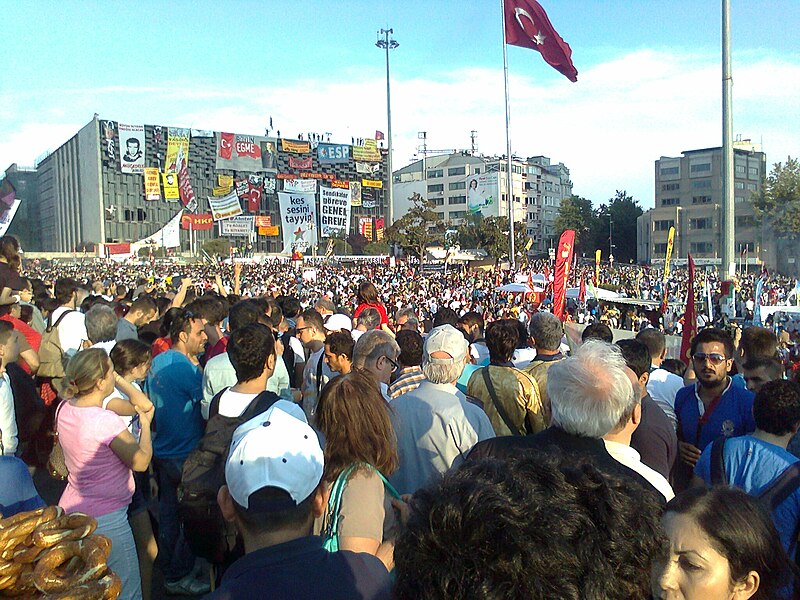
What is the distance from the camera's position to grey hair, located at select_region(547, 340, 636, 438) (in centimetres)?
240

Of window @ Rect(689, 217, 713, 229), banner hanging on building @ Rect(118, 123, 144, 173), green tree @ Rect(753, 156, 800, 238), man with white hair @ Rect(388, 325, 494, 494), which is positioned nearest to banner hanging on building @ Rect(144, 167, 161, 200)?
banner hanging on building @ Rect(118, 123, 144, 173)

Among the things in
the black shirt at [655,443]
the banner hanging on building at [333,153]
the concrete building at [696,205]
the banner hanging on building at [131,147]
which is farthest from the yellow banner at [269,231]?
the black shirt at [655,443]

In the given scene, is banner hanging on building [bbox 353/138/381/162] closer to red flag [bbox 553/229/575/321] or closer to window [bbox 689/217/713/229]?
window [bbox 689/217/713/229]

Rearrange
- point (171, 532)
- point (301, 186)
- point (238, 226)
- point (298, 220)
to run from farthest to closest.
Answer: point (301, 186) < point (298, 220) < point (238, 226) < point (171, 532)

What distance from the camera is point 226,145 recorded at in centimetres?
8456

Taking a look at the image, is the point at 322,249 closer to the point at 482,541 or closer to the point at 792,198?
the point at 792,198

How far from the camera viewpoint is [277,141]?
291ft

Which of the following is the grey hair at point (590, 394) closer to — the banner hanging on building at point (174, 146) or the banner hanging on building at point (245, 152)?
the banner hanging on building at point (174, 146)

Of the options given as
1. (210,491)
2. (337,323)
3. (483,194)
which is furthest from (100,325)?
(483,194)

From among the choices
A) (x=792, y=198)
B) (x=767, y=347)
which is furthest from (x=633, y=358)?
(x=792, y=198)

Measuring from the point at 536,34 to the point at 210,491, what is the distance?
77.9 ft

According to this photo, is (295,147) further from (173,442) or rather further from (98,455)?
(98,455)

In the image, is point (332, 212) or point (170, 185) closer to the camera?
point (170, 185)

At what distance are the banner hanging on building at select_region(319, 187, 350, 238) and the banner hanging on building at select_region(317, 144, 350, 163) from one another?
470 centimetres
